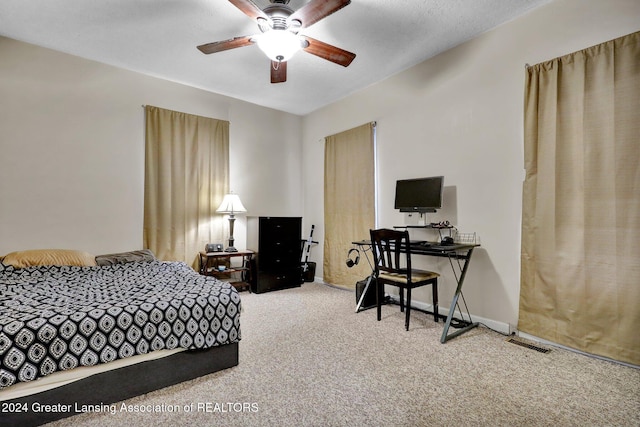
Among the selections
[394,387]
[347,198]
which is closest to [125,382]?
[394,387]

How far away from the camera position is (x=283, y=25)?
2.32 metres

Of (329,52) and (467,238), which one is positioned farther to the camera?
(467,238)

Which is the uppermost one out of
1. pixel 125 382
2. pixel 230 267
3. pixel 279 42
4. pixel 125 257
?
pixel 279 42

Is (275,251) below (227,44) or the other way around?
below

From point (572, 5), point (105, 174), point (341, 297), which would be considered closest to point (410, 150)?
point (572, 5)

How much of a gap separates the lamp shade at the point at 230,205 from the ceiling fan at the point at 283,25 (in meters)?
2.12

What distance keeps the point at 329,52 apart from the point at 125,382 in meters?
2.78

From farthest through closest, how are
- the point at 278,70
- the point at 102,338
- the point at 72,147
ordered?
the point at 72,147
the point at 278,70
the point at 102,338

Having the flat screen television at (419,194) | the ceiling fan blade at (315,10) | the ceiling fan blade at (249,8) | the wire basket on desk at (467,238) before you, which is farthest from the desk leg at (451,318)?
the ceiling fan blade at (249,8)

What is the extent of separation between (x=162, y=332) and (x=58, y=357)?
48 centimetres

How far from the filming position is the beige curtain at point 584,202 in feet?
7.11

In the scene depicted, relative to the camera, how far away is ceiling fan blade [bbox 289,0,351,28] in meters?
2.03

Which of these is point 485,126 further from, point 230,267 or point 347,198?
point 230,267

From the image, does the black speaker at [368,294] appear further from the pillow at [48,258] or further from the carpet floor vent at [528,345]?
the pillow at [48,258]
